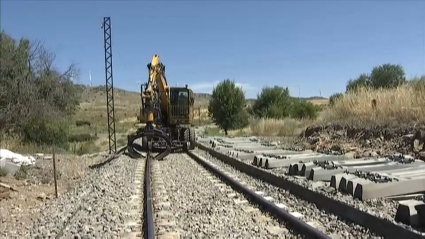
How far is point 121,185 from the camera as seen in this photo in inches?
574

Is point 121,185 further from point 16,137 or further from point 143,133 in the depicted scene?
point 16,137

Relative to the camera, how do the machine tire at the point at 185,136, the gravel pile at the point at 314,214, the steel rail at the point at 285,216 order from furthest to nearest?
the machine tire at the point at 185,136 → the gravel pile at the point at 314,214 → the steel rail at the point at 285,216

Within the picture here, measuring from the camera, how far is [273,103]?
59.6 meters

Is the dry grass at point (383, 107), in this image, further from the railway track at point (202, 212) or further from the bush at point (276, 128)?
the bush at point (276, 128)

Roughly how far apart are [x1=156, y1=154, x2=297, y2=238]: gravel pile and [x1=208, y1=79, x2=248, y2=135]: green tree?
40.2 meters

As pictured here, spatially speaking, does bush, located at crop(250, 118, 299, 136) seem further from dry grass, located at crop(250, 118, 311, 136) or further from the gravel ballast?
the gravel ballast

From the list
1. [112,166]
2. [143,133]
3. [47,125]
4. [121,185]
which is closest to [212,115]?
[47,125]

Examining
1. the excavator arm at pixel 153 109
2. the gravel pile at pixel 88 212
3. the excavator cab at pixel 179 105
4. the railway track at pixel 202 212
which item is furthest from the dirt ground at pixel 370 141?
the gravel pile at pixel 88 212

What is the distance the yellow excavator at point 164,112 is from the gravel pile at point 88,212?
29.7ft

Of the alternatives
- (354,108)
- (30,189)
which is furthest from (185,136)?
(30,189)

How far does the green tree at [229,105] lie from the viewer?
181 feet

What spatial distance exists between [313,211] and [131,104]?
581 ft

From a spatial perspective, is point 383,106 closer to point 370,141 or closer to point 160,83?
point 370,141

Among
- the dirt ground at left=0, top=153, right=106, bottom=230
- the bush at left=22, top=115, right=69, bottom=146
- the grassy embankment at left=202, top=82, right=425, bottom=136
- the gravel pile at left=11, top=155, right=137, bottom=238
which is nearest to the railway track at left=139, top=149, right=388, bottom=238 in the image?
the gravel pile at left=11, top=155, right=137, bottom=238
